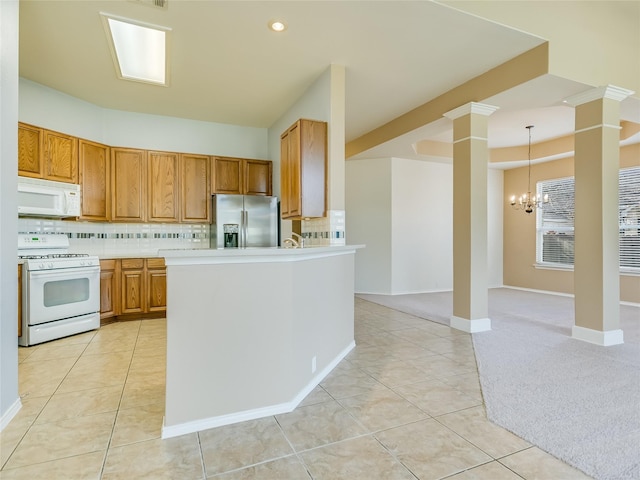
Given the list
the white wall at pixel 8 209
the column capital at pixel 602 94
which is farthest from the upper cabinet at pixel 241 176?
the column capital at pixel 602 94

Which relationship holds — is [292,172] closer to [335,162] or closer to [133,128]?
[335,162]

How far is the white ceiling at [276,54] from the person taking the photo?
2770mm

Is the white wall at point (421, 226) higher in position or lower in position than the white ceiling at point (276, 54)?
lower

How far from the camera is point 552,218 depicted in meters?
7.22

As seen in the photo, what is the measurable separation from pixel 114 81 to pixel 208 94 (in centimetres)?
103

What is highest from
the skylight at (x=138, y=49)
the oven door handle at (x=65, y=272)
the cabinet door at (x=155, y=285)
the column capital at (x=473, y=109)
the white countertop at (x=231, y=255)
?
the skylight at (x=138, y=49)

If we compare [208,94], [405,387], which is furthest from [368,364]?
[208,94]

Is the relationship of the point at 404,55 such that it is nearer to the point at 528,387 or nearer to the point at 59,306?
the point at 528,387

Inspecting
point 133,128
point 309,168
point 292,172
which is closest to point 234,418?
point 309,168

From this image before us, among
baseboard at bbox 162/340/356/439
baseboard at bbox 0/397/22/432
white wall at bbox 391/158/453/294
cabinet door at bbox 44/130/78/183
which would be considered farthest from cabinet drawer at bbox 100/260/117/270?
white wall at bbox 391/158/453/294

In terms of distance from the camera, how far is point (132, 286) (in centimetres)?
466

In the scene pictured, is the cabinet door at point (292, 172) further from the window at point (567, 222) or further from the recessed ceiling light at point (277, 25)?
the window at point (567, 222)

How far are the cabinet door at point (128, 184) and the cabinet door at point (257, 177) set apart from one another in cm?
144

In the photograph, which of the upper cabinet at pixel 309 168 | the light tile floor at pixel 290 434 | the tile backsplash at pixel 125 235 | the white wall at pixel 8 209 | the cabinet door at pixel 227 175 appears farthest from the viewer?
the cabinet door at pixel 227 175
